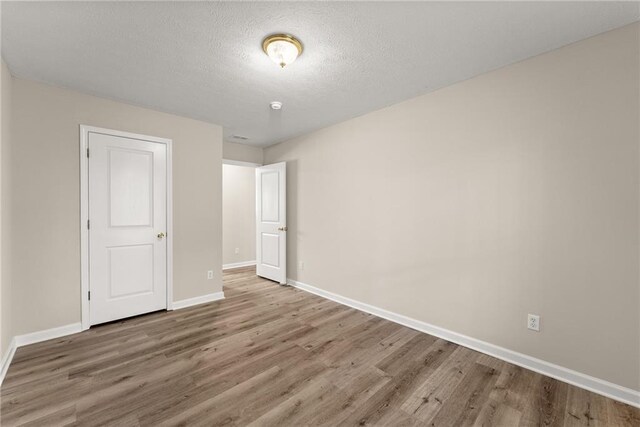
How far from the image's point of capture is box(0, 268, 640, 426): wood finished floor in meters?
1.64

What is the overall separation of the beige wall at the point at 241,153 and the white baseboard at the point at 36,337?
3.00 m

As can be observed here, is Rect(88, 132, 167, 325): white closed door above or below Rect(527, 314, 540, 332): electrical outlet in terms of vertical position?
above

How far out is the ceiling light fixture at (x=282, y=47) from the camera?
1878 mm

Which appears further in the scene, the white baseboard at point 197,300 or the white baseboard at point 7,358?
the white baseboard at point 197,300

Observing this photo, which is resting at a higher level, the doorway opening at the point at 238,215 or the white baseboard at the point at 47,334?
the doorway opening at the point at 238,215

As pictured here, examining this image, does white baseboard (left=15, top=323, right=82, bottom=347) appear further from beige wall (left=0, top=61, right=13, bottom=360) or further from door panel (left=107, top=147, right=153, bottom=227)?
door panel (left=107, top=147, right=153, bottom=227)

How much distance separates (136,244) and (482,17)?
3817 millimetres

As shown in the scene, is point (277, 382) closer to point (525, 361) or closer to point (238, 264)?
point (525, 361)

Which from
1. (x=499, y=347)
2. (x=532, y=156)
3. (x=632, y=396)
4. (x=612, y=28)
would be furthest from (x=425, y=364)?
(x=612, y=28)

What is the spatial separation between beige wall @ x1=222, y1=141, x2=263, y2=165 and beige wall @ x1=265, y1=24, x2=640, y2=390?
2223mm

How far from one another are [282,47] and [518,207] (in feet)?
7.37

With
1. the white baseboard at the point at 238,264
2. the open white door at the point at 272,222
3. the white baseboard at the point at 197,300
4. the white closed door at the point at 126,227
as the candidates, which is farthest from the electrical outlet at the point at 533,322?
the white baseboard at the point at 238,264

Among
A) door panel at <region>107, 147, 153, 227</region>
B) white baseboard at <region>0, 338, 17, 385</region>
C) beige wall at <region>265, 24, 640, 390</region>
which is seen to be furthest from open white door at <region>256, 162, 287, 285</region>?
white baseboard at <region>0, 338, 17, 385</region>

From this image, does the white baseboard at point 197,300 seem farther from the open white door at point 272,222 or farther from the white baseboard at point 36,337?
the open white door at point 272,222
